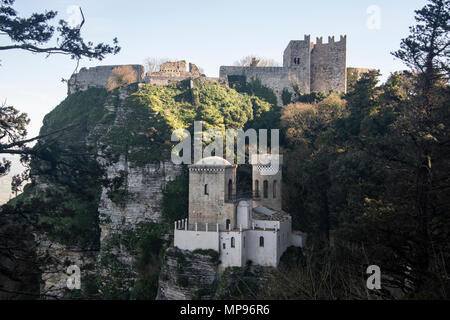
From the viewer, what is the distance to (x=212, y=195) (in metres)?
27.8

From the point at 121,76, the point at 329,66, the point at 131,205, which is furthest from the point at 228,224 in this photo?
the point at 121,76

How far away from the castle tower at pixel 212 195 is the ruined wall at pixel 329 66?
773 inches

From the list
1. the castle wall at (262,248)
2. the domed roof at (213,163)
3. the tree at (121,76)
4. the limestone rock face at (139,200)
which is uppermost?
the tree at (121,76)

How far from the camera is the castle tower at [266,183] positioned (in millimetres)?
30984

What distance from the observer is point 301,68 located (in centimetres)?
4447

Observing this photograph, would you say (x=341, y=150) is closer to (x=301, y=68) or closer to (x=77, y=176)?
(x=301, y=68)

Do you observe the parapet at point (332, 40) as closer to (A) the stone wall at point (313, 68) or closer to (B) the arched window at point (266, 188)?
(A) the stone wall at point (313, 68)

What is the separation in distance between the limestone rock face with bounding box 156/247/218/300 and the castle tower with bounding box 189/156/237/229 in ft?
7.46

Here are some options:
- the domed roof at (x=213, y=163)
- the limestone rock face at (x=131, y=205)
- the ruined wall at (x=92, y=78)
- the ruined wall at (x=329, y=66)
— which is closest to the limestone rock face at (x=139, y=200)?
the limestone rock face at (x=131, y=205)

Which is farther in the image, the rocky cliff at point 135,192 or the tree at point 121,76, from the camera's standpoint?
the tree at point 121,76

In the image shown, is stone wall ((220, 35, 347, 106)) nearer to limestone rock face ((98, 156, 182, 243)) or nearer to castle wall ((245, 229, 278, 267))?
limestone rock face ((98, 156, 182, 243))

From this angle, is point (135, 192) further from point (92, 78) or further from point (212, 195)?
point (92, 78)

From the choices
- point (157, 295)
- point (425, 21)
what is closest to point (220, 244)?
point (157, 295)

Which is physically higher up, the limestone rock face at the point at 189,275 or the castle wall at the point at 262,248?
the castle wall at the point at 262,248
